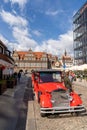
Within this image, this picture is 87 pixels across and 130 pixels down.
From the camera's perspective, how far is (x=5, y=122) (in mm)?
9914

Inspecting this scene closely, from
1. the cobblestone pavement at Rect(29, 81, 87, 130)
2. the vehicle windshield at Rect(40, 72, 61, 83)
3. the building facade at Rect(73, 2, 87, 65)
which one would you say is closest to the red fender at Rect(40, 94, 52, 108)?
the cobblestone pavement at Rect(29, 81, 87, 130)

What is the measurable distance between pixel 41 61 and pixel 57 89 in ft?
409

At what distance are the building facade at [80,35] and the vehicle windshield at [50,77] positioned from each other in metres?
55.2

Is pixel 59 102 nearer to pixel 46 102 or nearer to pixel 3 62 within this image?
pixel 46 102

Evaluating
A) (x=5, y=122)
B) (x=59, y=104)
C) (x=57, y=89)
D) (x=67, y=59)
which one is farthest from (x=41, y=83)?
(x=67, y=59)

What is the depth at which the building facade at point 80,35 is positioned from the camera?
7008 centimetres

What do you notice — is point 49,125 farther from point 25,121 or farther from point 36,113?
point 36,113

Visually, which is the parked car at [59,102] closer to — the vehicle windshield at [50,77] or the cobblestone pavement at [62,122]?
the cobblestone pavement at [62,122]

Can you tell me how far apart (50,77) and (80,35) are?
61.8 m

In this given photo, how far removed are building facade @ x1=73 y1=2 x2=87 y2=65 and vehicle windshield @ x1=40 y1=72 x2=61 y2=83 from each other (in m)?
55.2

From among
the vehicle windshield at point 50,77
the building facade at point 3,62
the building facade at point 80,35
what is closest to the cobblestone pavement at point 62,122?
the vehicle windshield at point 50,77

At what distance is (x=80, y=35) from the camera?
74.2m

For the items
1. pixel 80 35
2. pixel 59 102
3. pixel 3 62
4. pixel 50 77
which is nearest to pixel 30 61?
pixel 80 35

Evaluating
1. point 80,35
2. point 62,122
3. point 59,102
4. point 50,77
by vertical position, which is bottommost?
point 62,122
